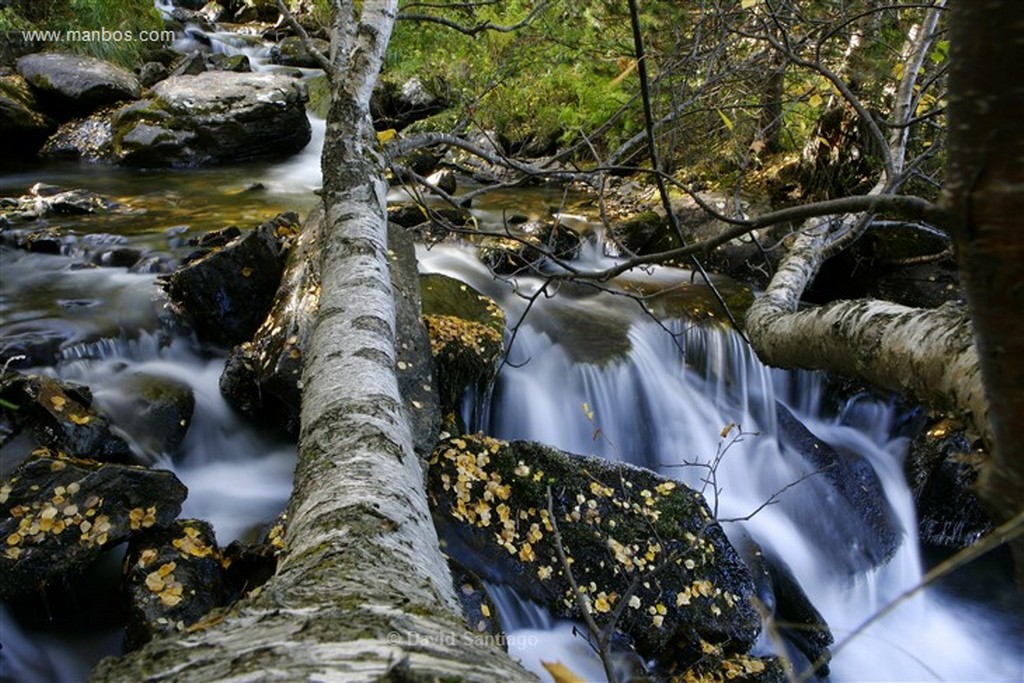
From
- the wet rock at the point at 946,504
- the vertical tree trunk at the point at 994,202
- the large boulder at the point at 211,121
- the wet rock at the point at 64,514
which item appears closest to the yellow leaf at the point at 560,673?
the wet rock at the point at 64,514

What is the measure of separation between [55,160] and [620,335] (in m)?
10.8

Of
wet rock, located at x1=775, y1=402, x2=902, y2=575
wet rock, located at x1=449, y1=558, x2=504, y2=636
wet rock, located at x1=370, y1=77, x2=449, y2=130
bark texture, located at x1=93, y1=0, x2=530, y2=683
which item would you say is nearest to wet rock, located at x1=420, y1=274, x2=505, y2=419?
wet rock, located at x1=449, y1=558, x2=504, y2=636

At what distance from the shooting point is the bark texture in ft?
2.91

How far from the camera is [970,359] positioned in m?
1.38

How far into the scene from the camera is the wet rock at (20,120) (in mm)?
10766

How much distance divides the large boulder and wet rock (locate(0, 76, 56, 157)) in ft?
4.11

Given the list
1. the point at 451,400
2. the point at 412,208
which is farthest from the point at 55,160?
the point at 451,400

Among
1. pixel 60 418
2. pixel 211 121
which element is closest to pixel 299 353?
pixel 60 418

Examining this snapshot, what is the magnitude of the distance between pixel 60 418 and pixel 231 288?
2.00m

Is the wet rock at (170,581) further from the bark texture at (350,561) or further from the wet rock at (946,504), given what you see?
the wet rock at (946,504)

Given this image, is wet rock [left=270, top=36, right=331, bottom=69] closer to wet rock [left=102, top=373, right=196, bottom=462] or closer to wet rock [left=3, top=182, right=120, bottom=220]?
wet rock [left=3, top=182, right=120, bottom=220]

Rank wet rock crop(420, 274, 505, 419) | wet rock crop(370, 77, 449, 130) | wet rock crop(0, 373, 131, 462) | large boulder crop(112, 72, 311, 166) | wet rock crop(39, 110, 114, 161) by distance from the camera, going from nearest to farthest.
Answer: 1. wet rock crop(0, 373, 131, 462)
2. wet rock crop(420, 274, 505, 419)
3. large boulder crop(112, 72, 311, 166)
4. wet rock crop(39, 110, 114, 161)
5. wet rock crop(370, 77, 449, 130)

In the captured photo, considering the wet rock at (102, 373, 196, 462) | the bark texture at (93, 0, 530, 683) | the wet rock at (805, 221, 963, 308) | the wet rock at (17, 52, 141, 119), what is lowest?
Result: the wet rock at (102, 373, 196, 462)

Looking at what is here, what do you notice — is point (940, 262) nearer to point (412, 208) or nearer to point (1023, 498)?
point (412, 208)
